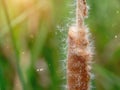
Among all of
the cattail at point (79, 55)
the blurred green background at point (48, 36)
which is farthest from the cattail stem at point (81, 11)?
the blurred green background at point (48, 36)

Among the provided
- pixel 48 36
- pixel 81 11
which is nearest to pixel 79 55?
pixel 81 11

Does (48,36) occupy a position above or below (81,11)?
below

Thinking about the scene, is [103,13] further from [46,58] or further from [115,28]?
[46,58]

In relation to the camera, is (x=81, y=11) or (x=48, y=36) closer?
(x=81, y=11)

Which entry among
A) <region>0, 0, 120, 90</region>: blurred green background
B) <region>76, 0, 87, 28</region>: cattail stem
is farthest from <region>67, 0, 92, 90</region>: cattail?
<region>0, 0, 120, 90</region>: blurred green background

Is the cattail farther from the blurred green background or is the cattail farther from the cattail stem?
the blurred green background

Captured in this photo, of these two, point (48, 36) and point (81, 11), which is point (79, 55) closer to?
point (81, 11)

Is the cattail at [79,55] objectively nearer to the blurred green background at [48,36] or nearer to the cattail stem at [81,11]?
the cattail stem at [81,11]
